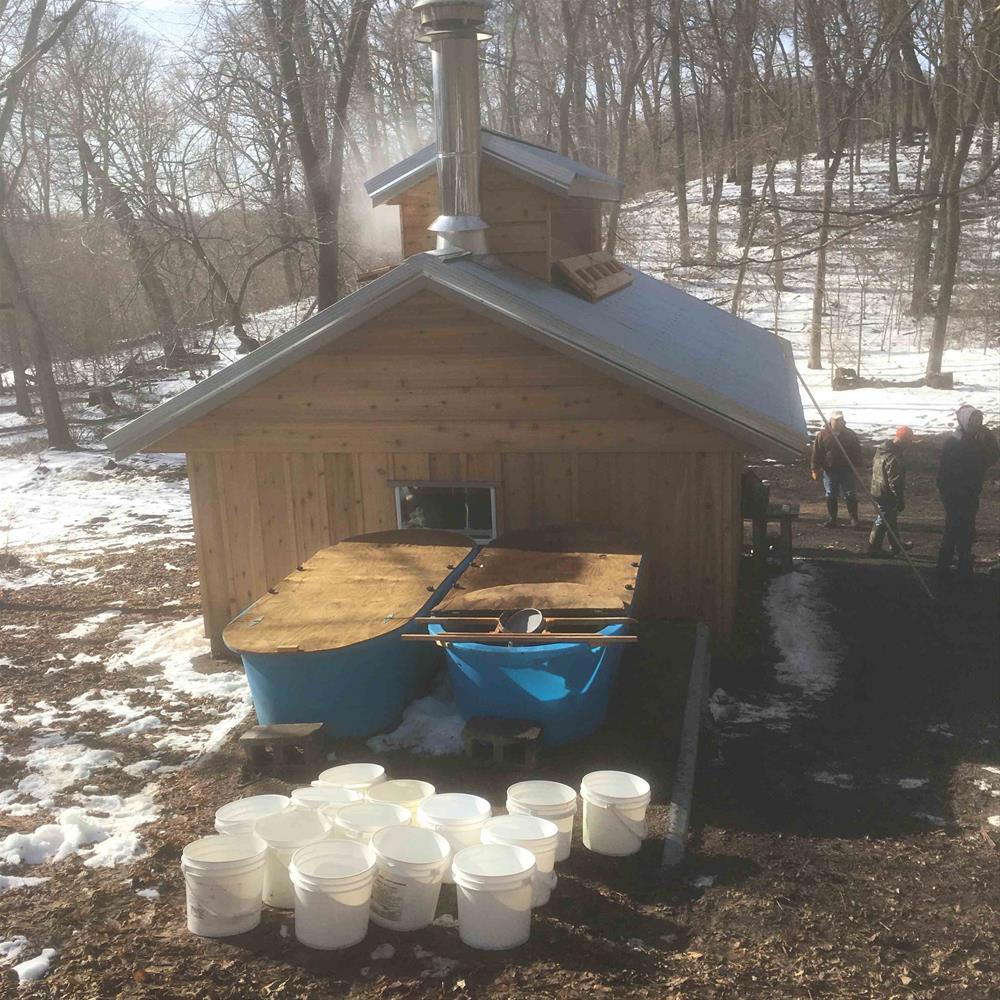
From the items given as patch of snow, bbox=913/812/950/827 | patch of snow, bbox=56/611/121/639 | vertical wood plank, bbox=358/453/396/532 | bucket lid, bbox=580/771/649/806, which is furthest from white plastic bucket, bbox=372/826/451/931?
patch of snow, bbox=56/611/121/639

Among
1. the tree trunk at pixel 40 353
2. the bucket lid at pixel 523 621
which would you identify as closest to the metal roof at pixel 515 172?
the bucket lid at pixel 523 621

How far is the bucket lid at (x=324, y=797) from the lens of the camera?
623 centimetres

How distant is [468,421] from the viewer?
9.80m

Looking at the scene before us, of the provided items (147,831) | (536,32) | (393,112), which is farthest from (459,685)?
(536,32)

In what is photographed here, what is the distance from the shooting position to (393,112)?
28.3m

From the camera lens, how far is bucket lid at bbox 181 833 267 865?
5.51 meters

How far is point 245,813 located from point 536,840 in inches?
73.1

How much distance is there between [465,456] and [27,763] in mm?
4615

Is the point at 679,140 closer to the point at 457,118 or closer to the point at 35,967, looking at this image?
the point at 457,118

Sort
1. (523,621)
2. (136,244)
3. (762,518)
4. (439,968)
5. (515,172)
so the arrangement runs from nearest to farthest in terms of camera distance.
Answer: (439,968) < (523,621) < (515,172) < (762,518) < (136,244)

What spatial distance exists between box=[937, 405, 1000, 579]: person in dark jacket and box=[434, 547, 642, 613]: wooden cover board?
491cm

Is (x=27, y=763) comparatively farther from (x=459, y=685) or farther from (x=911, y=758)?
(x=911, y=758)

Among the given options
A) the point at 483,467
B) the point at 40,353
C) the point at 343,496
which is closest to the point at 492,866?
the point at 483,467

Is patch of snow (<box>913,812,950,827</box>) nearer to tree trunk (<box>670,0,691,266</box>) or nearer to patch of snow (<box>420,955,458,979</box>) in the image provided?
patch of snow (<box>420,955,458,979</box>)
